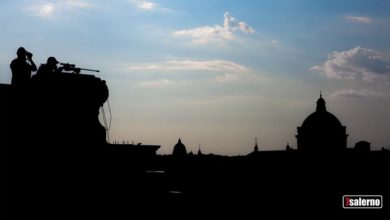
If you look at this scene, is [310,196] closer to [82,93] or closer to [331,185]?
[331,185]

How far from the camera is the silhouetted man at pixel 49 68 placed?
15.0 m

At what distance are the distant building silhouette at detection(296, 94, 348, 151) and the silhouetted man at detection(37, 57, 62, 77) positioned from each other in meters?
70.7

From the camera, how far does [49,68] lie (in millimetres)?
15164

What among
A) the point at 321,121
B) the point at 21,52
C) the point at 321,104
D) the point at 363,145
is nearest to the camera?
the point at 21,52

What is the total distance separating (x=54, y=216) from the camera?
13.7 meters

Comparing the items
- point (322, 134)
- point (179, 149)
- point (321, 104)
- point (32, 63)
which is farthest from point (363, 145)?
point (32, 63)

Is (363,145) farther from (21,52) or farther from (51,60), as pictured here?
(21,52)

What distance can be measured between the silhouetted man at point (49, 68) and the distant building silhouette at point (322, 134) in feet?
232

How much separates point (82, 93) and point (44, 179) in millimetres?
2844

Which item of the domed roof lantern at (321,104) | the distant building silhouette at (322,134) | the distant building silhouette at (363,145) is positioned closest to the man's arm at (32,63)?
the distant building silhouette at (322,134)

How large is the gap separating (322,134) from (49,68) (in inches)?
2830

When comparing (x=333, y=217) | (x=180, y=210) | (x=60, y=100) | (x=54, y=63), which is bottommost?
(x=333, y=217)

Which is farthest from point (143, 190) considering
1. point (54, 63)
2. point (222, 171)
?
point (222, 171)

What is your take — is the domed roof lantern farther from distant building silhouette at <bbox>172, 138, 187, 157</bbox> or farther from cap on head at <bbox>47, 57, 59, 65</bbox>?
cap on head at <bbox>47, 57, 59, 65</bbox>
